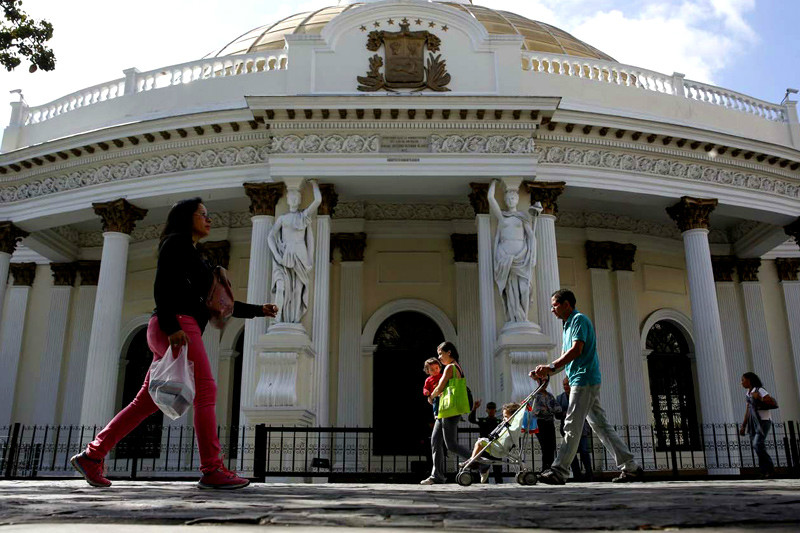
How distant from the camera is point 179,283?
4.61 m

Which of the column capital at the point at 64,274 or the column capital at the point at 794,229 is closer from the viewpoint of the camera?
the column capital at the point at 794,229

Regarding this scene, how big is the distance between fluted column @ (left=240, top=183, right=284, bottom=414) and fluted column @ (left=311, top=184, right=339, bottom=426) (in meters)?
0.90

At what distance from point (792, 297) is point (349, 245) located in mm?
11656

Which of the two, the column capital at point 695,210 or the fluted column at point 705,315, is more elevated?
the column capital at point 695,210

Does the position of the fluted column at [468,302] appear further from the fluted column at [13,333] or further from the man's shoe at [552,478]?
the fluted column at [13,333]

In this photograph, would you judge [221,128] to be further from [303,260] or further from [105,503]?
[105,503]

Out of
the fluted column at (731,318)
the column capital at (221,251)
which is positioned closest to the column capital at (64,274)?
the column capital at (221,251)

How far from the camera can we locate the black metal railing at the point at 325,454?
11391 millimetres

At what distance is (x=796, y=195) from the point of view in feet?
Result: 51.8

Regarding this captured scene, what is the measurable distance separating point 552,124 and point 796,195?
6.51m

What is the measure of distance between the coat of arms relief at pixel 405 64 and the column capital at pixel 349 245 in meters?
3.80

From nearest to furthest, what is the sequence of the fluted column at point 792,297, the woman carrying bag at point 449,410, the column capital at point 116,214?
the woman carrying bag at point 449,410 → the column capital at point 116,214 → the fluted column at point 792,297

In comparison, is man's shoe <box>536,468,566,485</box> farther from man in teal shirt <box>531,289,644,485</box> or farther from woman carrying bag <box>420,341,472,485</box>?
woman carrying bag <box>420,341,472,485</box>

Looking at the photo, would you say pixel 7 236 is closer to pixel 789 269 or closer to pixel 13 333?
pixel 13 333
